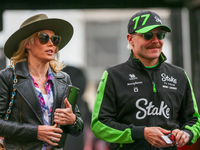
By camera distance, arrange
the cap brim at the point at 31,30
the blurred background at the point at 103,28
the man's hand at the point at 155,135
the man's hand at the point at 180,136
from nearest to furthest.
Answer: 1. the man's hand at the point at 155,135
2. the man's hand at the point at 180,136
3. the cap brim at the point at 31,30
4. the blurred background at the point at 103,28

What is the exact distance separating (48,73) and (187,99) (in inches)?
51.3

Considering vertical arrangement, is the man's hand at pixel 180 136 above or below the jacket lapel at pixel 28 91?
below

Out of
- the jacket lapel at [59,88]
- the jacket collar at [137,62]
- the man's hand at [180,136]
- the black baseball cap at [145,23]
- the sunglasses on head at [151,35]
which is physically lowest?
the man's hand at [180,136]

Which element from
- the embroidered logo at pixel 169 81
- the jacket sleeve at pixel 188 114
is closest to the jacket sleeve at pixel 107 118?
the embroidered logo at pixel 169 81

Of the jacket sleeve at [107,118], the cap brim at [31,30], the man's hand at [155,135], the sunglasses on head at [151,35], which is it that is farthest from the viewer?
the cap brim at [31,30]

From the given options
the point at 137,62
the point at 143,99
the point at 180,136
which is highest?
the point at 137,62

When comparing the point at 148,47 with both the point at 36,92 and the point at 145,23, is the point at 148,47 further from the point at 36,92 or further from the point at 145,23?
the point at 36,92

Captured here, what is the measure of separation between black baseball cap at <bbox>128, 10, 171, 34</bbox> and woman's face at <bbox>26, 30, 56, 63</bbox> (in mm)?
737

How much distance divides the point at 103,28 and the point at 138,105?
4.00 metres

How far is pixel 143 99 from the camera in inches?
Result: 140

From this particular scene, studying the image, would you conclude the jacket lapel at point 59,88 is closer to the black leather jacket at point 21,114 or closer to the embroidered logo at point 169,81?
the black leather jacket at point 21,114

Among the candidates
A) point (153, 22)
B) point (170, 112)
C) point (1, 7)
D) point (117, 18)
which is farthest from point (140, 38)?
point (1, 7)

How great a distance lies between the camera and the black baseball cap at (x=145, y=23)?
141 inches

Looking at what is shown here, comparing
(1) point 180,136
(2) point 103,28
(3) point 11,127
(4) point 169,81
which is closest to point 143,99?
(4) point 169,81
